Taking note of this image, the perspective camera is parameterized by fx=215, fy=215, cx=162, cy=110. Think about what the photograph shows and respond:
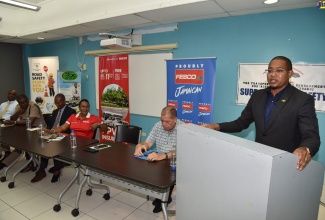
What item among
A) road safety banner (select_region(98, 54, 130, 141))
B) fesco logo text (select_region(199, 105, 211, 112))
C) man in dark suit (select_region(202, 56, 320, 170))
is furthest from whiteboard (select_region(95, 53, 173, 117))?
man in dark suit (select_region(202, 56, 320, 170))

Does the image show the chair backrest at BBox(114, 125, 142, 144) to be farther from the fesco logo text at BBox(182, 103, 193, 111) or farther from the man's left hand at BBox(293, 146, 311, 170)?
the man's left hand at BBox(293, 146, 311, 170)

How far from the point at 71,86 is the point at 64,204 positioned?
10.0 ft

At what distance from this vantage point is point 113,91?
4.63 metres

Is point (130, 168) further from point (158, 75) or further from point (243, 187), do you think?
point (158, 75)

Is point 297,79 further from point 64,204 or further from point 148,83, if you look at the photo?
point 64,204

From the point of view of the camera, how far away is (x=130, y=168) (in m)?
2.01

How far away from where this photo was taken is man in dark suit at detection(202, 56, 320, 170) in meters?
1.55

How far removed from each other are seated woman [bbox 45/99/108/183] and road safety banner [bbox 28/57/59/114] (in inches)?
90.2

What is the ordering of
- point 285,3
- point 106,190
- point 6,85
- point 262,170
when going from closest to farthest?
point 262,170 < point 285,3 < point 106,190 < point 6,85

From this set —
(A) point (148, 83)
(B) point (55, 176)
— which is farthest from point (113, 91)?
(B) point (55, 176)

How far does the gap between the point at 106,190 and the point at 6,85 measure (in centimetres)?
513

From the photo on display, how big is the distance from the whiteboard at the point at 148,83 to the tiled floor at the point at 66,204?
5.36ft

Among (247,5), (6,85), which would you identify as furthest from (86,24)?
(6,85)

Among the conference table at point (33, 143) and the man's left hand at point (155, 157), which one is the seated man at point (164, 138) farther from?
the conference table at point (33, 143)
